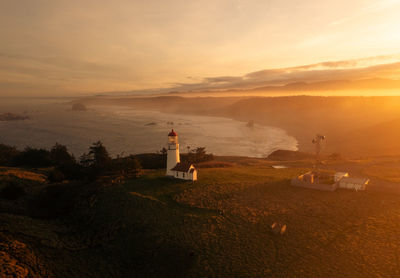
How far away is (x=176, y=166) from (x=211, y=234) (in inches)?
740

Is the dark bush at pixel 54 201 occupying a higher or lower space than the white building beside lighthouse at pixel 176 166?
lower

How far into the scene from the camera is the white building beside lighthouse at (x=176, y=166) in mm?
39219

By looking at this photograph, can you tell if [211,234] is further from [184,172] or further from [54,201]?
[54,201]

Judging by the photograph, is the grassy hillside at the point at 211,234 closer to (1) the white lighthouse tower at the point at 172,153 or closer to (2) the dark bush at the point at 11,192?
A: (1) the white lighthouse tower at the point at 172,153

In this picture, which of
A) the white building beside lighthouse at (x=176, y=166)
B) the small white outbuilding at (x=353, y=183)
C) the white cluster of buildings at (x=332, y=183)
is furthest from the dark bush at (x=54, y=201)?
the small white outbuilding at (x=353, y=183)

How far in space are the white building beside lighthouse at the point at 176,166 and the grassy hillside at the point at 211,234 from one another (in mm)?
4797

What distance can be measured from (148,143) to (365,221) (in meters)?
106

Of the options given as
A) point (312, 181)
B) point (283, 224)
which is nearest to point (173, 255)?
point (283, 224)

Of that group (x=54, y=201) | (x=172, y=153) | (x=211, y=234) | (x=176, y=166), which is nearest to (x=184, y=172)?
(x=176, y=166)

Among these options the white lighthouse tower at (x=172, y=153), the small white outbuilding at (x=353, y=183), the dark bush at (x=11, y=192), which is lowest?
the dark bush at (x=11, y=192)

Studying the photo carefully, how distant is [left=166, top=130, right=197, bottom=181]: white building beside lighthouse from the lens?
39.2 m

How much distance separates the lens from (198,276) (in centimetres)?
1859

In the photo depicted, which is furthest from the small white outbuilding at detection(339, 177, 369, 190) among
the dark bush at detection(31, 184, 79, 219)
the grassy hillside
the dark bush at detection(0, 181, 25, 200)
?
the dark bush at detection(0, 181, 25, 200)

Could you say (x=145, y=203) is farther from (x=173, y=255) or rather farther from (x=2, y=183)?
(x=2, y=183)
